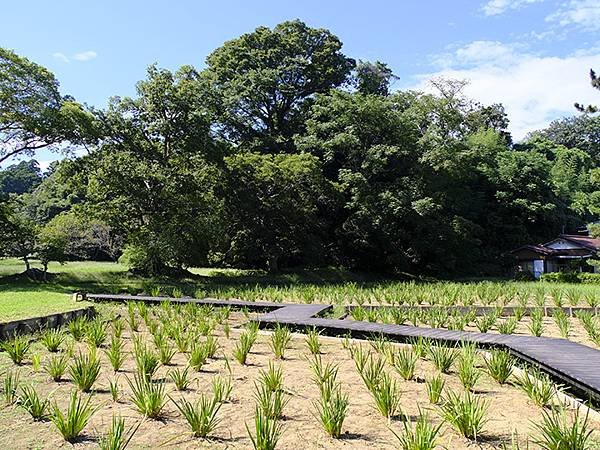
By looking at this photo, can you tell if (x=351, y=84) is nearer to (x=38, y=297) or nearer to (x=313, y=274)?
(x=313, y=274)

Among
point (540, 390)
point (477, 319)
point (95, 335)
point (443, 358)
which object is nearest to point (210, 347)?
point (95, 335)

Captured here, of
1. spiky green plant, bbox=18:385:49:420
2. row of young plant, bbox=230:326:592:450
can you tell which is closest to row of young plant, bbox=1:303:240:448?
spiky green plant, bbox=18:385:49:420

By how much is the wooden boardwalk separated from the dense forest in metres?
11.6

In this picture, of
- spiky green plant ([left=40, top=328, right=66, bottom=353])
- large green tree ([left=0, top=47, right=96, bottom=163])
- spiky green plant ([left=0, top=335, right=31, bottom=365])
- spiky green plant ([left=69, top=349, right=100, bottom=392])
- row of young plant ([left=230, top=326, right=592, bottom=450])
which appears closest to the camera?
row of young plant ([left=230, top=326, right=592, bottom=450])

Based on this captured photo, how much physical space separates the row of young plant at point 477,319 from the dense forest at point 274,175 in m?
9.39

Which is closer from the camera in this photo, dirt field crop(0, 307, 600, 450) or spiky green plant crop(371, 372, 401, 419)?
dirt field crop(0, 307, 600, 450)

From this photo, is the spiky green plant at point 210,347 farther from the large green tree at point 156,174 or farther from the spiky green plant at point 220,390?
the large green tree at point 156,174

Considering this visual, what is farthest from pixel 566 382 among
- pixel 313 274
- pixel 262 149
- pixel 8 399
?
pixel 262 149

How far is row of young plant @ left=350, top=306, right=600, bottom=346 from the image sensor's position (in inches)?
324

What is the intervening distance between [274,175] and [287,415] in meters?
19.6

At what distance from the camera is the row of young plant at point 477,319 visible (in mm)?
8227

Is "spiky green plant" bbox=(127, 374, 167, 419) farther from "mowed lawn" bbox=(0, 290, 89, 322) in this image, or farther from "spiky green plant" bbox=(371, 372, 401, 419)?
"mowed lawn" bbox=(0, 290, 89, 322)

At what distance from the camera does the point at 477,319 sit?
9.71 m

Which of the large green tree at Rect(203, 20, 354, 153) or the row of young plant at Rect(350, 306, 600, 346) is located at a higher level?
the large green tree at Rect(203, 20, 354, 153)
